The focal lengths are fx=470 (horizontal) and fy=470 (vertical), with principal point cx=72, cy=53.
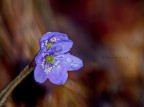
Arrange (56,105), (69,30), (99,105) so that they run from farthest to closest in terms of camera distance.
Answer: (69,30), (99,105), (56,105)

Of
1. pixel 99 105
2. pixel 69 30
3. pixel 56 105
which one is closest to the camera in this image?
pixel 56 105

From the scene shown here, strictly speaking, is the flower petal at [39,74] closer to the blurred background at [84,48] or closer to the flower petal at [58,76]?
the flower petal at [58,76]

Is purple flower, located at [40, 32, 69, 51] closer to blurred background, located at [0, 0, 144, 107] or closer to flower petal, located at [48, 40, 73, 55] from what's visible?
flower petal, located at [48, 40, 73, 55]

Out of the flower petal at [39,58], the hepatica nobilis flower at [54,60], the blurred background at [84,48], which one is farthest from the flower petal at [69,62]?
the blurred background at [84,48]

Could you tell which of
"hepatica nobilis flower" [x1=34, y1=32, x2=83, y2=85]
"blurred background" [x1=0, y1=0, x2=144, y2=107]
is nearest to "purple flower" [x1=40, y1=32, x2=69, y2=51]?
"hepatica nobilis flower" [x1=34, y1=32, x2=83, y2=85]

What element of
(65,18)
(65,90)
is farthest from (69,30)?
(65,90)

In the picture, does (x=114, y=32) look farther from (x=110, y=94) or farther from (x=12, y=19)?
(x=12, y=19)

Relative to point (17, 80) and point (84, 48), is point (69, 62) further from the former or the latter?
point (84, 48)
